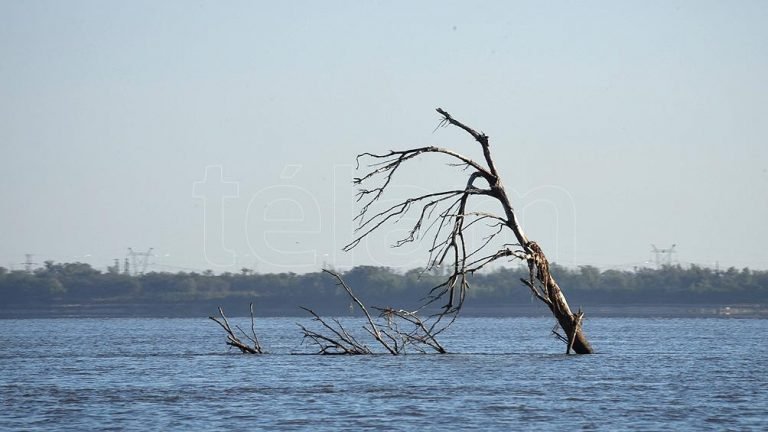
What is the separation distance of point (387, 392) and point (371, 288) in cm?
13239

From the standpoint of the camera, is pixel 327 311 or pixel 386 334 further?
pixel 327 311

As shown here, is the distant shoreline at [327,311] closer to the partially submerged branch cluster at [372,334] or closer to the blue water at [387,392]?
the partially submerged branch cluster at [372,334]

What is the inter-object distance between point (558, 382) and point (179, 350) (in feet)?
72.9

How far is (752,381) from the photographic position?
32000 mm

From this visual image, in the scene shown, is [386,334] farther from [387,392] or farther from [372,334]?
[387,392]

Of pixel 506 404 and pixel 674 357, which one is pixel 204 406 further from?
pixel 674 357

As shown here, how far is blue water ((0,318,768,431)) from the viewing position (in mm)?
23703

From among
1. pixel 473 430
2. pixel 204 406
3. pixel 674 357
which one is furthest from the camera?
pixel 674 357

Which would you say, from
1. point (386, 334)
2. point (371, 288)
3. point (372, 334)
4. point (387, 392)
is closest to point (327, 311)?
point (371, 288)

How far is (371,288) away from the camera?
16062 cm

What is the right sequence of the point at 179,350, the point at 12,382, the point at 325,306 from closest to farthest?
the point at 12,382 → the point at 179,350 → the point at 325,306

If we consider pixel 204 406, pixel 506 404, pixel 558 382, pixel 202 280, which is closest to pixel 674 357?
pixel 558 382

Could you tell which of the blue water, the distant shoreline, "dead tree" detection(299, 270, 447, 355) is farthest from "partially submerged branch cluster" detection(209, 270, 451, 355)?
the distant shoreline

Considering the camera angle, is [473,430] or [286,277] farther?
[286,277]
